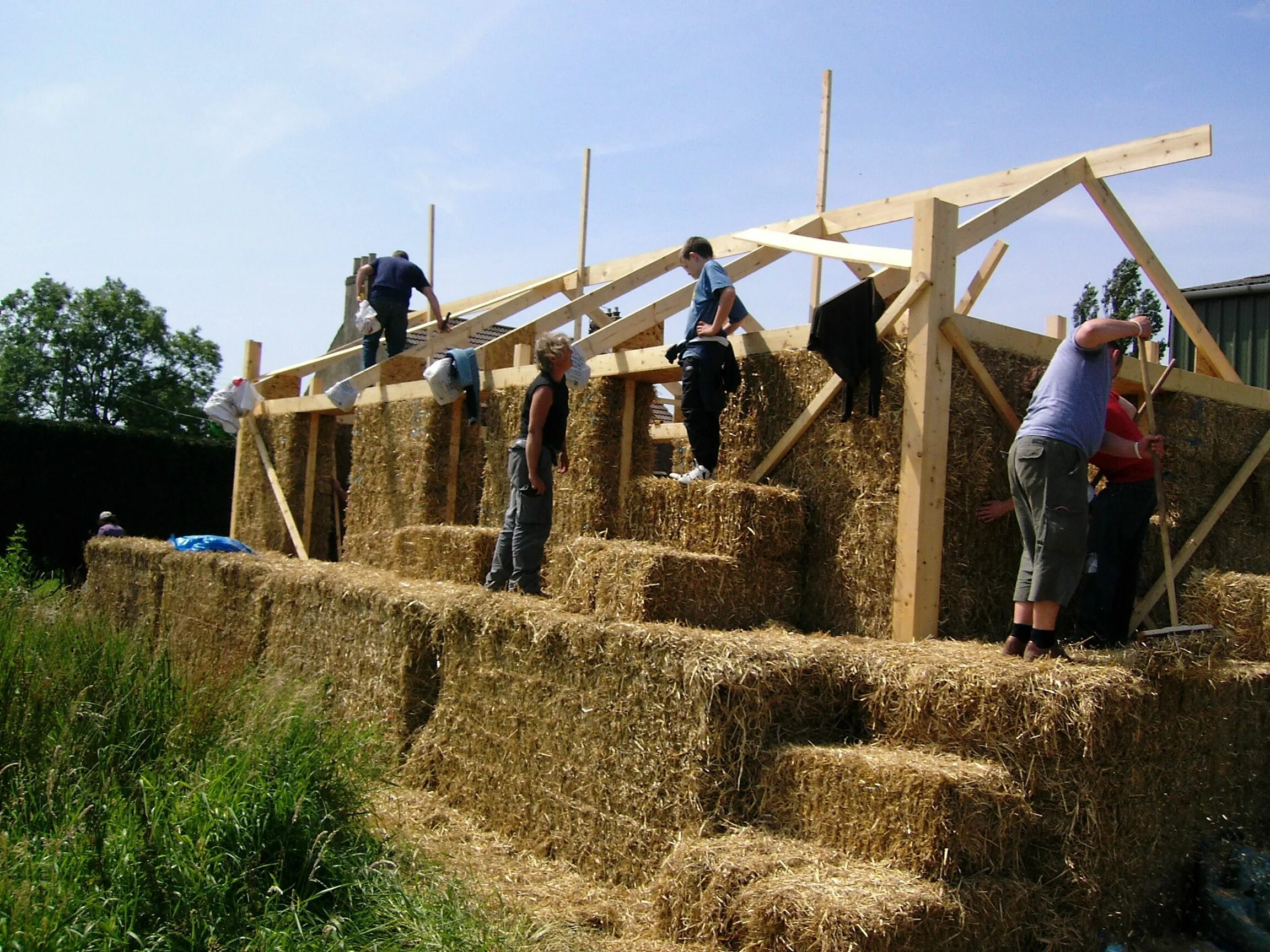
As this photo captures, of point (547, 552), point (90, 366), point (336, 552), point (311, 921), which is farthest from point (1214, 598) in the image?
point (90, 366)

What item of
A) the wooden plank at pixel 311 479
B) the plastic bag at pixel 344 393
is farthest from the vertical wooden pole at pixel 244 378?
the plastic bag at pixel 344 393

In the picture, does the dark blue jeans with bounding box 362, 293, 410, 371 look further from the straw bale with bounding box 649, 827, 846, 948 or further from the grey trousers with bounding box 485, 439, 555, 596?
the straw bale with bounding box 649, 827, 846, 948

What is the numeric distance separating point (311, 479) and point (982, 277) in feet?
20.8

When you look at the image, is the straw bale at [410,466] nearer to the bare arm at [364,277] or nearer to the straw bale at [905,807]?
the bare arm at [364,277]

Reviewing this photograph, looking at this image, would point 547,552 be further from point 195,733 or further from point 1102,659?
point 1102,659

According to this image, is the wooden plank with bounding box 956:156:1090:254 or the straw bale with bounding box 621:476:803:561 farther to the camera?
the wooden plank with bounding box 956:156:1090:254

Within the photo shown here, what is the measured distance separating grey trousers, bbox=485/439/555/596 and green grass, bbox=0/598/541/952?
4.19 ft

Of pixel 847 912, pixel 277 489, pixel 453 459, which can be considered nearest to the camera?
pixel 847 912

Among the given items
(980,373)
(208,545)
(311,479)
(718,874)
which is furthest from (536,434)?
(311,479)

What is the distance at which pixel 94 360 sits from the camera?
40594mm

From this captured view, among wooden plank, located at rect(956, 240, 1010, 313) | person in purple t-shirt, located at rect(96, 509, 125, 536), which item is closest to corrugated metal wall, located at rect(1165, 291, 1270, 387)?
wooden plank, located at rect(956, 240, 1010, 313)

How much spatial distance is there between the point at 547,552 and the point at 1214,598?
11.9 ft

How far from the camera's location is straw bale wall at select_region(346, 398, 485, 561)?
8125mm

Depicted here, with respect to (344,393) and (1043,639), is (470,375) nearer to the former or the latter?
(344,393)
